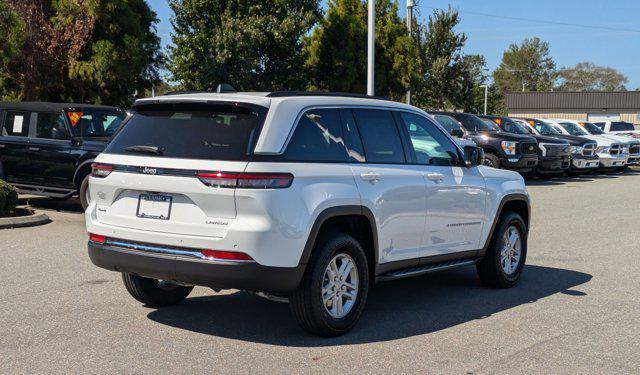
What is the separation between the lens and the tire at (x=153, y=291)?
688cm

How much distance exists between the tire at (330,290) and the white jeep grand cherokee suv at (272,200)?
0.01 m

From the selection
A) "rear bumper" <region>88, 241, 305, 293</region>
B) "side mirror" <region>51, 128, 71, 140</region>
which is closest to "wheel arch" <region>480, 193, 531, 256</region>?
"rear bumper" <region>88, 241, 305, 293</region>

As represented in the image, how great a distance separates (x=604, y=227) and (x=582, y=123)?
1937 centimetres

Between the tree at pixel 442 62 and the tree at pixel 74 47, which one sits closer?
the tree at pixel 74 47

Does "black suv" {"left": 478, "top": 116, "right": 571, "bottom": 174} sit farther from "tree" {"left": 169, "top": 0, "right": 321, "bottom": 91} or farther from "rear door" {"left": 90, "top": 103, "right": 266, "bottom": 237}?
"rear door" {"left": 90, "top": 103, "right": 266, "bottom": 237}

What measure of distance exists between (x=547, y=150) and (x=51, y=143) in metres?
14.8

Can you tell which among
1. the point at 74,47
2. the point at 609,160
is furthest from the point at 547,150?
the point at 74,47

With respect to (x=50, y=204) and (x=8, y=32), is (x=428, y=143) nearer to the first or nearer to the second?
(x=50, y=204)

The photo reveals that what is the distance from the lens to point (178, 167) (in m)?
5.74

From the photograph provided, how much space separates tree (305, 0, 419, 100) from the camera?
28.4 metres

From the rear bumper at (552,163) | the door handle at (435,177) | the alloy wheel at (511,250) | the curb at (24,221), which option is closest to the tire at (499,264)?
the alloy wheel at (511,250)

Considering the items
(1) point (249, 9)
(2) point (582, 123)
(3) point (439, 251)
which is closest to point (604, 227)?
(3) point (439, 251)

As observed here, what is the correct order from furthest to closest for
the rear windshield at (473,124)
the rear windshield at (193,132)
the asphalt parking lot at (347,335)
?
the rear windshield at (473,124) → the rear windshield at (193,132) → the asphalt parking lot at (347,335)

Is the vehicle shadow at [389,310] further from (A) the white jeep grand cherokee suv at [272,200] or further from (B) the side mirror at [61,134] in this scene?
(B) the side mirror at [61,134]
